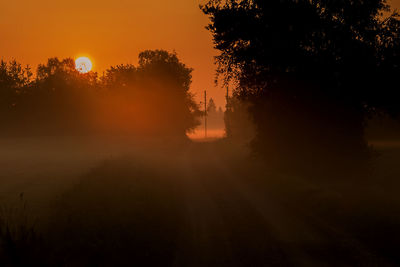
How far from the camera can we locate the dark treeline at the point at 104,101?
168 ft

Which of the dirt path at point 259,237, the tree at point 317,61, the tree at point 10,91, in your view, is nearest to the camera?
the dirt path at point 259,237

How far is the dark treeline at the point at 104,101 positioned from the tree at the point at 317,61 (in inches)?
1547

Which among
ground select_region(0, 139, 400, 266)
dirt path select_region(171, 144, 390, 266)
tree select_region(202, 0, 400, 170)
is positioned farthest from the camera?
tree select_region(202, 0, 400, 170)

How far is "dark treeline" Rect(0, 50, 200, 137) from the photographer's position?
51.1m

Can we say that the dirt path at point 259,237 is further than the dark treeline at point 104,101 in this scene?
No

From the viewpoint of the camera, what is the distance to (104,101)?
2239 inches

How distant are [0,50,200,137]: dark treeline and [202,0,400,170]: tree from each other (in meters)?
39.3

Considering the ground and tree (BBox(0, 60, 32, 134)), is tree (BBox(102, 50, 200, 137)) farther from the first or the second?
the ground

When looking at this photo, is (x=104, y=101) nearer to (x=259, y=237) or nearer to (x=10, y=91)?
(x=10, y=91)

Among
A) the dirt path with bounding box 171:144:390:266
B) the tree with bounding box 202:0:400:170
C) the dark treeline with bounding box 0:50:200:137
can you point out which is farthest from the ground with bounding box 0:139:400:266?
the dark treeline with bounding box 0:50:200:137

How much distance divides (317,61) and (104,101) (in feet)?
157

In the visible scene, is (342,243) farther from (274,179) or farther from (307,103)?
(307,103)

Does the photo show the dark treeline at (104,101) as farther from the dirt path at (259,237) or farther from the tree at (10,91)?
the dirt path at (259,237)

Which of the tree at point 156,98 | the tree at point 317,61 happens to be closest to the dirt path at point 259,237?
the tree at point 317,61
